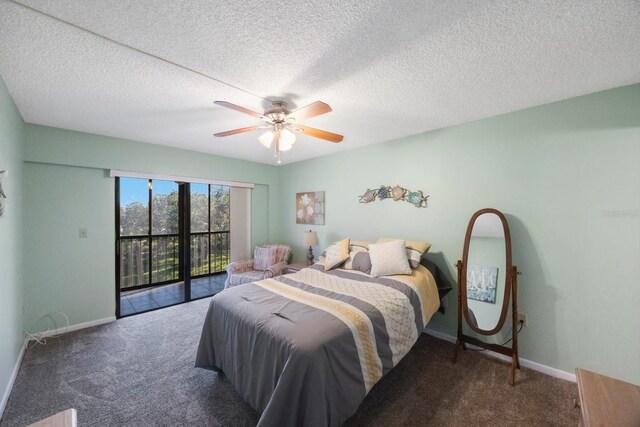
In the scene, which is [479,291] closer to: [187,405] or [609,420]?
[609,420]

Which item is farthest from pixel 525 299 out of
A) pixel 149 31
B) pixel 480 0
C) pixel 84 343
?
pixel 84 343

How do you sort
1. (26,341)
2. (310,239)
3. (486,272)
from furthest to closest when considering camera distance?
(310,239) → (26,341) → (486,272)

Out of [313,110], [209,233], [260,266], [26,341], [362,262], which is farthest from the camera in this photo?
[209,233]

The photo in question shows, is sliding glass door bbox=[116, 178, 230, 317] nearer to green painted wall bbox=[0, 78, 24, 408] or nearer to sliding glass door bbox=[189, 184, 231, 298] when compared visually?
sliding glass door bbox=[189, 184, 231, 298]

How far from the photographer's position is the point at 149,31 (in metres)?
1.32

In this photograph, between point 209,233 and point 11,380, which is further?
point 209,233

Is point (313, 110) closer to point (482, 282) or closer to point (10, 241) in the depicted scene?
point (482, 282)

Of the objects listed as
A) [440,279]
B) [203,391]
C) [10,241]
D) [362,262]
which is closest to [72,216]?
[10,241]

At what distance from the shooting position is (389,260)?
260cm

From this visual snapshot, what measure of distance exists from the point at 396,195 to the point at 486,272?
50.8 inches

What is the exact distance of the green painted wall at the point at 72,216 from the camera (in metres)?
2.73

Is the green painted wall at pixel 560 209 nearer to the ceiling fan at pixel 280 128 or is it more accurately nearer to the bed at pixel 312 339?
the bed at pixel 312 339

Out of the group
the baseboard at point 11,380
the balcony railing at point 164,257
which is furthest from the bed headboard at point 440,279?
the balcony railing at point 164,257

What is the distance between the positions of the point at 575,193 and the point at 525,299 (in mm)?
1032
